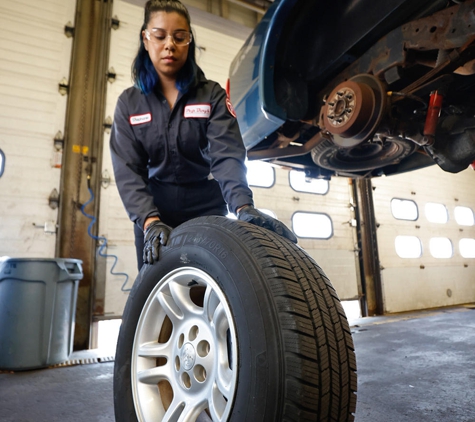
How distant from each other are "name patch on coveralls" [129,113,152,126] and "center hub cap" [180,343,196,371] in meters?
0.76

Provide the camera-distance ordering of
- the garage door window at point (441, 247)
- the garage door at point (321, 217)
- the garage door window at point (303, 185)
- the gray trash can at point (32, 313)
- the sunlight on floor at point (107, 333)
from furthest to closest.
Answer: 1. the garage door window at point (441, 247)
2. the garage door window at point (303, 185)
3. the garage door at point (321, 217)
4. the sunlight on floor at point (107, 333)
5. the gray trash can at point (32, 313)

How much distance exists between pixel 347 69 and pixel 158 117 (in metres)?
1.20

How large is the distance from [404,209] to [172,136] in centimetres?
536

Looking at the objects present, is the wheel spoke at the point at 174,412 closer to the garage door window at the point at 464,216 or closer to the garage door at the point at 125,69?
the garage door at the point at 125,69

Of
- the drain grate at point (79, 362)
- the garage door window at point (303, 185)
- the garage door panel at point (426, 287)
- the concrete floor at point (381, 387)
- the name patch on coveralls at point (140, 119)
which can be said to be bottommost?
the drain grate at point (79, 362)

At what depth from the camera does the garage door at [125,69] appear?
3.38 metres

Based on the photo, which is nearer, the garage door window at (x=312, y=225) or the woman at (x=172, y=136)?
the woman at (x=172, y=136)

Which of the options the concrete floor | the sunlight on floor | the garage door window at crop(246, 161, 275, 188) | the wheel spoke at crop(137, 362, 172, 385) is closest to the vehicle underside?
the concrete floor

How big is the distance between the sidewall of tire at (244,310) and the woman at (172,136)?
1.00ft

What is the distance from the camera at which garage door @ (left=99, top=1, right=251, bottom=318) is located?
3377 millimetres

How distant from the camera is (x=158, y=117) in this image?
3.95 feet

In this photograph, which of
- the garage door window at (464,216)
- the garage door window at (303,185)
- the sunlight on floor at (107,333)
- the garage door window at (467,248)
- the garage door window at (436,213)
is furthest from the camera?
the garage door window at (464,216)

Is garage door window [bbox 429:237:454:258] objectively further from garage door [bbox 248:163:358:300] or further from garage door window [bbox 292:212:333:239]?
garage door window [bbox 292:212:333:239]

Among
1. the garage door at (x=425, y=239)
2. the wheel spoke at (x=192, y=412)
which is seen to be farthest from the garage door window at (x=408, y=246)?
the wheel spoke at (x=192, y=412)
